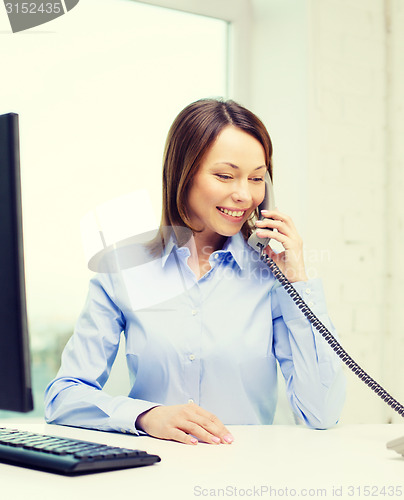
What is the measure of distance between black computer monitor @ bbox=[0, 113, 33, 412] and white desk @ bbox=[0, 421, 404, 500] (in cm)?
12

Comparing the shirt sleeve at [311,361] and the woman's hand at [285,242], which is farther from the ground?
the woman's hand at [285,242]

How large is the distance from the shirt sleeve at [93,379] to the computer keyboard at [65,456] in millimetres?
339

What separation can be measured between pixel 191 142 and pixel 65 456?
97 cm

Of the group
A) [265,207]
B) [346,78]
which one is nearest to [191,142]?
[265,207]

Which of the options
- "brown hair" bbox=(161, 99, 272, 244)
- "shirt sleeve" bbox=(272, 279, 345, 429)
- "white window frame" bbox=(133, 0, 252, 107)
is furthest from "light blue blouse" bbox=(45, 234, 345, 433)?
"white window frame" bbox=(133, 0, 252, 107)

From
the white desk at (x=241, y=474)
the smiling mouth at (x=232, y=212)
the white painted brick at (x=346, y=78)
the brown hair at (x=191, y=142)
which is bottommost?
the white desk at (x=241, y=474)

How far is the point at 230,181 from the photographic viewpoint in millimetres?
1514

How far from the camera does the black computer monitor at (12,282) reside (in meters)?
0.62

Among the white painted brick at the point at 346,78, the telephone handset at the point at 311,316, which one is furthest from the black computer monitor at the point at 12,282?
the white painted brick at the point at 346,78

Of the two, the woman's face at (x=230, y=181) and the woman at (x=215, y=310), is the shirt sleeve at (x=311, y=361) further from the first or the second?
the woman's face at (x=230, y=181)

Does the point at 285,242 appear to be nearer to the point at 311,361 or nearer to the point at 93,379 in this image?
the point at 311,361

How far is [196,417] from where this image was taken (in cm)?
105

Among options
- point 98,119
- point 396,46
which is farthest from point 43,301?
point 396,46

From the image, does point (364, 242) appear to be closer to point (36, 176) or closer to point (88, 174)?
point (88, 174)
